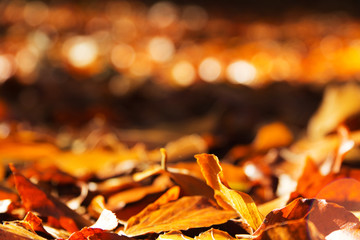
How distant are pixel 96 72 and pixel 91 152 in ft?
3.57

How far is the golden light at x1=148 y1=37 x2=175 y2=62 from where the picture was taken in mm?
3061

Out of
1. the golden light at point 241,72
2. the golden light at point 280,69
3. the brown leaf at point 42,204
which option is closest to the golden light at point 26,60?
the golden light at point 241,72

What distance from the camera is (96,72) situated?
2252 millimetres

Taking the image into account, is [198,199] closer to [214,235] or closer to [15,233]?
[214,235]

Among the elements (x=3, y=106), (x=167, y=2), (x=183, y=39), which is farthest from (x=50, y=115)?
(x=167, y=2)

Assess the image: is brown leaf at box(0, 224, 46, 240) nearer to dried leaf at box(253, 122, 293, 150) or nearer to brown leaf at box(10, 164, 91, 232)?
brown leaf at box(10, 164, 91, 232)

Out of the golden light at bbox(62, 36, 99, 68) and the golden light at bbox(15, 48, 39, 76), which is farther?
the golden light at bbox(62, 36, 99, 68)

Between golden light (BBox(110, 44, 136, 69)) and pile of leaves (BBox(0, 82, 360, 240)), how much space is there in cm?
181

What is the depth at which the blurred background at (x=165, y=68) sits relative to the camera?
5.68 ft

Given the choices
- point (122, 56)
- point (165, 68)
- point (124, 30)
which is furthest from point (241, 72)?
point (124, 30)

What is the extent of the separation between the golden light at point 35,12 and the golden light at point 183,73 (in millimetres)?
1689

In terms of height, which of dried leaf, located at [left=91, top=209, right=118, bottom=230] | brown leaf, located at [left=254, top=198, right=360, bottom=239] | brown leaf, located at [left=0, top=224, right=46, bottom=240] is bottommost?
brown leaf, located at [left=0, top=224, right=46, bottom=240]

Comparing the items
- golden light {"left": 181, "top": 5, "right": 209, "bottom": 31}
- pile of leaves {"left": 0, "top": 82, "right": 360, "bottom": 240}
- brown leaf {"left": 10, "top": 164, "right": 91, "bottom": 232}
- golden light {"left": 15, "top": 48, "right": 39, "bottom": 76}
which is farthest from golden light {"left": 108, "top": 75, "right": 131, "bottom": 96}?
golden light {"left": 181, "top": 5, "right": 209, "bottom": 31}

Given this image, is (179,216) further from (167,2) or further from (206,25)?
(167,2)
